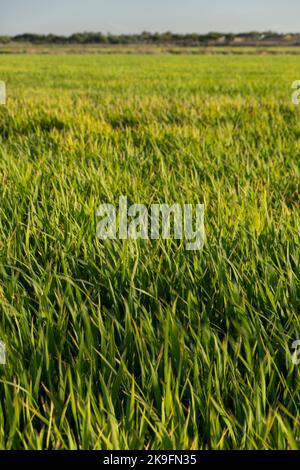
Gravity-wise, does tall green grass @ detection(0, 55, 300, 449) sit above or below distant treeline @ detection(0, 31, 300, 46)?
below

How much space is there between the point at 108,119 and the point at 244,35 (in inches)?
3374

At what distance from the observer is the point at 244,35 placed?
273ft

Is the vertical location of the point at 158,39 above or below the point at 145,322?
above

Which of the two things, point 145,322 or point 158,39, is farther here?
point 158,39

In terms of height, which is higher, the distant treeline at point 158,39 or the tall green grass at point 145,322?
the distant treeline at point 158,39

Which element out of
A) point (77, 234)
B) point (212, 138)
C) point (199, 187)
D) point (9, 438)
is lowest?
point (9, 438)

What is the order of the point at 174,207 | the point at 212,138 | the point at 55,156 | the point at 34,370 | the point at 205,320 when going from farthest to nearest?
the point at 212,138 < the point at 55,156 < the point at 174,207 < the point at 205,320 < the point at 34,370

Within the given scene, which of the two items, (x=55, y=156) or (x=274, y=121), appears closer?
(x=55, y=156)

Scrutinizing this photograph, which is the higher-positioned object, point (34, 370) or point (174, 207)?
point (174, 207)

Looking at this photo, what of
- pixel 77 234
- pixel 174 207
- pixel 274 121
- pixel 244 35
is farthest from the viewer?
pixel 244 35

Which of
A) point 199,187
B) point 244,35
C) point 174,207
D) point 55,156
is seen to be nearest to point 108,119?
point 55,156

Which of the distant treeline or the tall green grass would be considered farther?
the distant treeline

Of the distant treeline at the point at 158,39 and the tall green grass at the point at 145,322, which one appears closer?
the tall green grass at the point at 145,322

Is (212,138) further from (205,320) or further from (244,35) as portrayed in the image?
(244,35)
